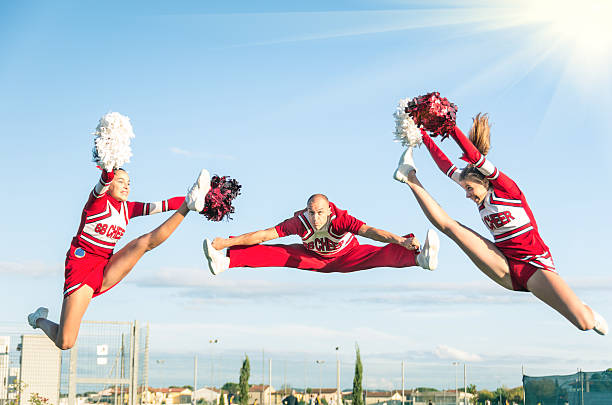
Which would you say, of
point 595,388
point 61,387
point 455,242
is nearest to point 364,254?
point 455,242

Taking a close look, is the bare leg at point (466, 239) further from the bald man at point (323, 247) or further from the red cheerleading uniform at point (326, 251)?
the red cheerleading uniform at point (326, 251)

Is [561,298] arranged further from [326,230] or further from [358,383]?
[358,383]

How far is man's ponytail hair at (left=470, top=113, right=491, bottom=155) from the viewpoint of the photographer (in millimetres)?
6137

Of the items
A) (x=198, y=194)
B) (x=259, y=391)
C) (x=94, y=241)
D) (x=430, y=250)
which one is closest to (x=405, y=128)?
(x=430, y=250)

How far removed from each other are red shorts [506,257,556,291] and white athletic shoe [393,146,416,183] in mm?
1136

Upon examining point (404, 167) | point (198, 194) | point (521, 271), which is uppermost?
point (404, 167)

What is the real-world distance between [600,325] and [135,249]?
13.5 feet

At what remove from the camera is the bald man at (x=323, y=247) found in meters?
6.25

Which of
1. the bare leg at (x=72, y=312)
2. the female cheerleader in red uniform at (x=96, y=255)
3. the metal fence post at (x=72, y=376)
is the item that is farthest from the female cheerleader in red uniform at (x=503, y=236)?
the metal fence post at (x=72, y=376)

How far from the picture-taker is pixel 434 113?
19.3 ft

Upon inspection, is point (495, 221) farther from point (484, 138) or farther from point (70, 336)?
point (70, 336)

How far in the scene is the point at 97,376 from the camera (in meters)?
12.5

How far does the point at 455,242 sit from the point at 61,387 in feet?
29.3

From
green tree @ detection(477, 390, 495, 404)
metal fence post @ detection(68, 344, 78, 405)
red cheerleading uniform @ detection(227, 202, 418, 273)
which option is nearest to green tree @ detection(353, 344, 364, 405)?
green tree @ detection(477, 390, 495, 404)
